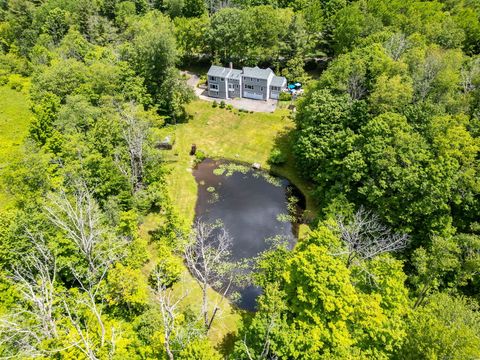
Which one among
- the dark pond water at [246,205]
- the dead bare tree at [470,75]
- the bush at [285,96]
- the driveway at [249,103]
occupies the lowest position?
the dark pond water at [246,205]

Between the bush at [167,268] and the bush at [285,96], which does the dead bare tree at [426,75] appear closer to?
the bush at [285,96]

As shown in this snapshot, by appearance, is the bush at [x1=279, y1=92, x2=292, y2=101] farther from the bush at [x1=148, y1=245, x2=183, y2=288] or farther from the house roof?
the bush at [x1=148, y1=245, x2=183, y2=288]

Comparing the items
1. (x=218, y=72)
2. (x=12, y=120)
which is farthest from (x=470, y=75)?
(x=12, y=120)

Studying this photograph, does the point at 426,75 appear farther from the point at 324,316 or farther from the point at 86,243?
the point at 86,243

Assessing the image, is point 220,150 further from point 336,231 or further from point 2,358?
point 2,358

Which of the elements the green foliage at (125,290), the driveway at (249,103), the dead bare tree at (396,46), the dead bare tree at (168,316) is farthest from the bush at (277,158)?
the green foliage at (125,290)
